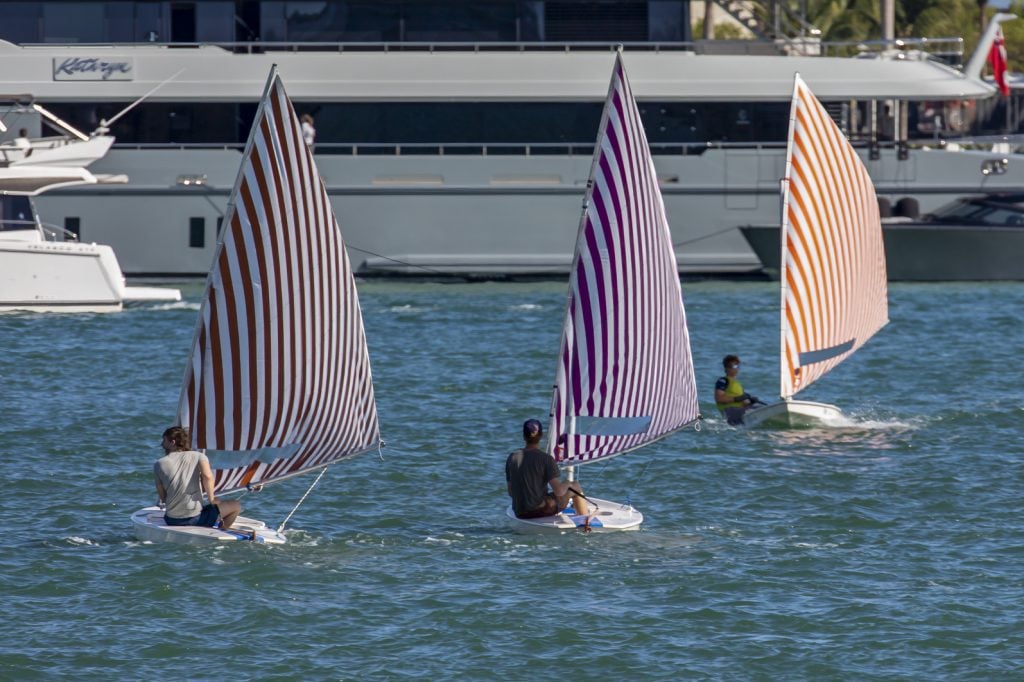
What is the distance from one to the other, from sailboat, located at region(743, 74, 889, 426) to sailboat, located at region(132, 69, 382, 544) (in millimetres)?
7285

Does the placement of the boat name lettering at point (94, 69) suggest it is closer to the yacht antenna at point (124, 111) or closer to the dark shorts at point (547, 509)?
the yacht antenna at point (124, 111)

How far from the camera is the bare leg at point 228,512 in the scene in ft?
55.9

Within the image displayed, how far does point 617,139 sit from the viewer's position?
18.1 m

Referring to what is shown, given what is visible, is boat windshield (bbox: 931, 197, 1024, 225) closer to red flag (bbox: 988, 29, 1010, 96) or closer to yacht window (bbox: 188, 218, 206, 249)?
red flag (bbox: 988, 29, 1010, 96)

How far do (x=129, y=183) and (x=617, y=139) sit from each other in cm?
2341

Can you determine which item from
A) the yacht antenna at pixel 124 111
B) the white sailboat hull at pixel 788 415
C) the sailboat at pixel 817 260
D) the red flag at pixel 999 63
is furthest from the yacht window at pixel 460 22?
the white sailboat hull at pixel 788 415

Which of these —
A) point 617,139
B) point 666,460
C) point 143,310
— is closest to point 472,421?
point 666,460

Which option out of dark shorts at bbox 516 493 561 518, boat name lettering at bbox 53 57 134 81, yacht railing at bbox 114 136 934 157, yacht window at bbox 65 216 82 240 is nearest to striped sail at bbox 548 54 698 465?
dark shorts at bbox 516 493 561 518

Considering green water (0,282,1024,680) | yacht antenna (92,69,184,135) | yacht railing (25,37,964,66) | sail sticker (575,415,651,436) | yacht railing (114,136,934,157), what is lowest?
green water (0,282,1024,680)

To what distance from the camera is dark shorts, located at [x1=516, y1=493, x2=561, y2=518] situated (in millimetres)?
17703

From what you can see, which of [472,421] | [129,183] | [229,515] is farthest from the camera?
[129,183]

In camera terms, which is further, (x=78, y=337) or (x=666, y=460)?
(x=78, y=337)

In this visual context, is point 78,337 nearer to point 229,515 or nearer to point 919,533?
point 229,515

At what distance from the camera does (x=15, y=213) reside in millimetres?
36281
